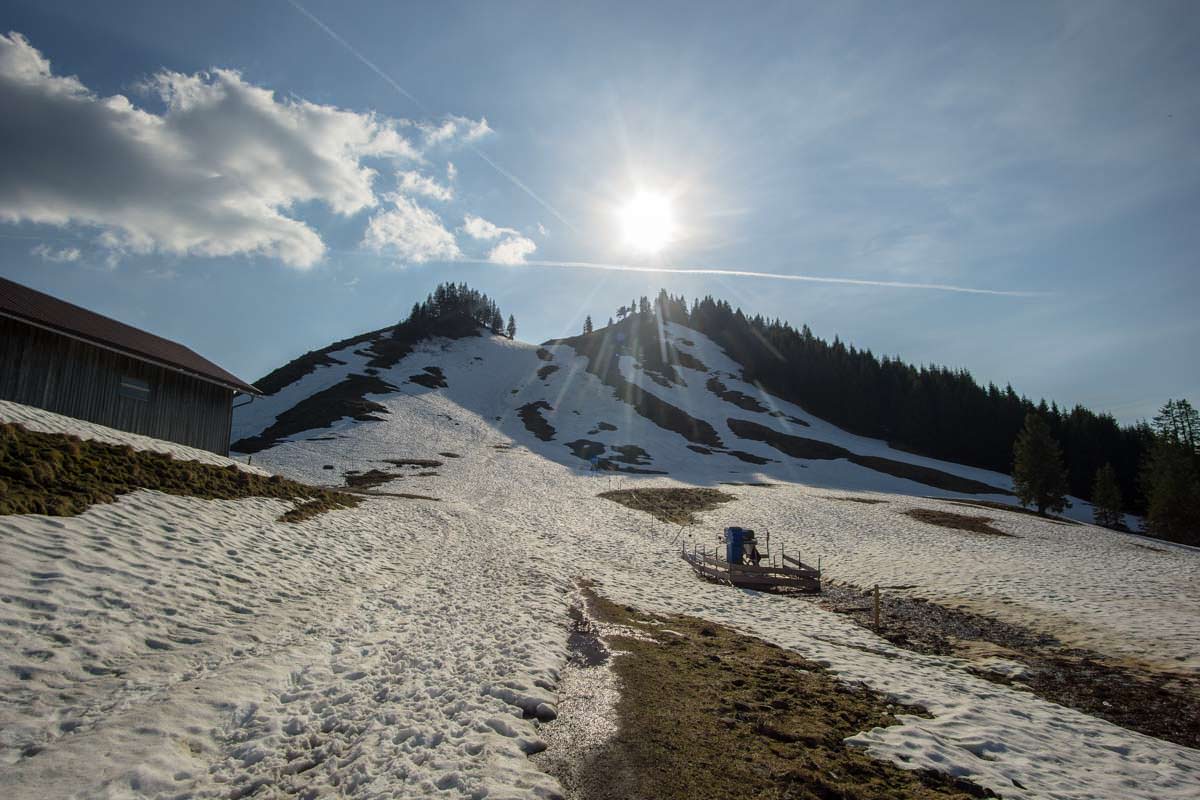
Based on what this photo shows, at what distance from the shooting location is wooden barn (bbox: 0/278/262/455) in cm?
1817

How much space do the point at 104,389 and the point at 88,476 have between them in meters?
11.5

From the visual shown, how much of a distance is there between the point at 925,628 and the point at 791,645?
250 inches

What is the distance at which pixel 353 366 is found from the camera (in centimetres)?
9650

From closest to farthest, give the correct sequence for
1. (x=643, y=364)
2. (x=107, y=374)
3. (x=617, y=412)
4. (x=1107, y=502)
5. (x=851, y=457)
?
(x=107, y=374) → (x=1107, y=502) → (x=851, y=457) → (x=617, y=412) → (x=643, y=364)

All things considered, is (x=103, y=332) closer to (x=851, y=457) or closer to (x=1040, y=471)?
(x=1040, y=471)

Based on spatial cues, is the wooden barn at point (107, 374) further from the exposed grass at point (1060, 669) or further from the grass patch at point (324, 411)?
the exposed grass at point (1060, 669)

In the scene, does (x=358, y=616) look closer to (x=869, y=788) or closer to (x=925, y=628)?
(x=869, y=788)

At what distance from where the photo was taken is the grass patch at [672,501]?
38541mm

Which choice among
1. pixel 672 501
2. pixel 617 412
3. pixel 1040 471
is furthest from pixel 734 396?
pixel 672 501

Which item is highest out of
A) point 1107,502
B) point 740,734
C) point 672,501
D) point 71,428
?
point 71,428

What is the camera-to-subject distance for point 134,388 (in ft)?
71.9

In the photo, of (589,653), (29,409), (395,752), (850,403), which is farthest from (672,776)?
(850,403)

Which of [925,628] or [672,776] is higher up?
[672,776]

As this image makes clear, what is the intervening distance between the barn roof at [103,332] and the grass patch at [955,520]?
149 ft
